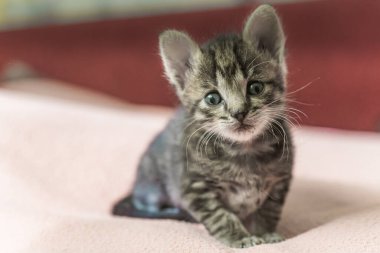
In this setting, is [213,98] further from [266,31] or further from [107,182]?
[107,182]

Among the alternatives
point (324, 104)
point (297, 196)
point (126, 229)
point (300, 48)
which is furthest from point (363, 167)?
point (126, 229)

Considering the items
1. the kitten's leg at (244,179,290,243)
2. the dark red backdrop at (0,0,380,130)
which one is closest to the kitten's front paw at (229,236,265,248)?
the kitten's leg at (244,179,290,243)

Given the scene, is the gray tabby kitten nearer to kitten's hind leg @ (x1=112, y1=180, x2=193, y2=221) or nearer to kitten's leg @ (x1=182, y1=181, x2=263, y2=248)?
kitten's leg @ (x1=182, y1=181, x2=263, y2=248)

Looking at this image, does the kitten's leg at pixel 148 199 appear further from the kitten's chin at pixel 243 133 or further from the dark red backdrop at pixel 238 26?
the dark red backdrop at pixel 238 26

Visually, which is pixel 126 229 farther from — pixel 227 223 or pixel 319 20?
pixel 319 20

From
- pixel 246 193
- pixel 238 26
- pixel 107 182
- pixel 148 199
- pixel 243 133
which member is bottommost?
pixel 107 182

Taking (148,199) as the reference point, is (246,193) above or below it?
above

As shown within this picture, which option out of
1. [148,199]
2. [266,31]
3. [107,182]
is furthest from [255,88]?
[107,182]
